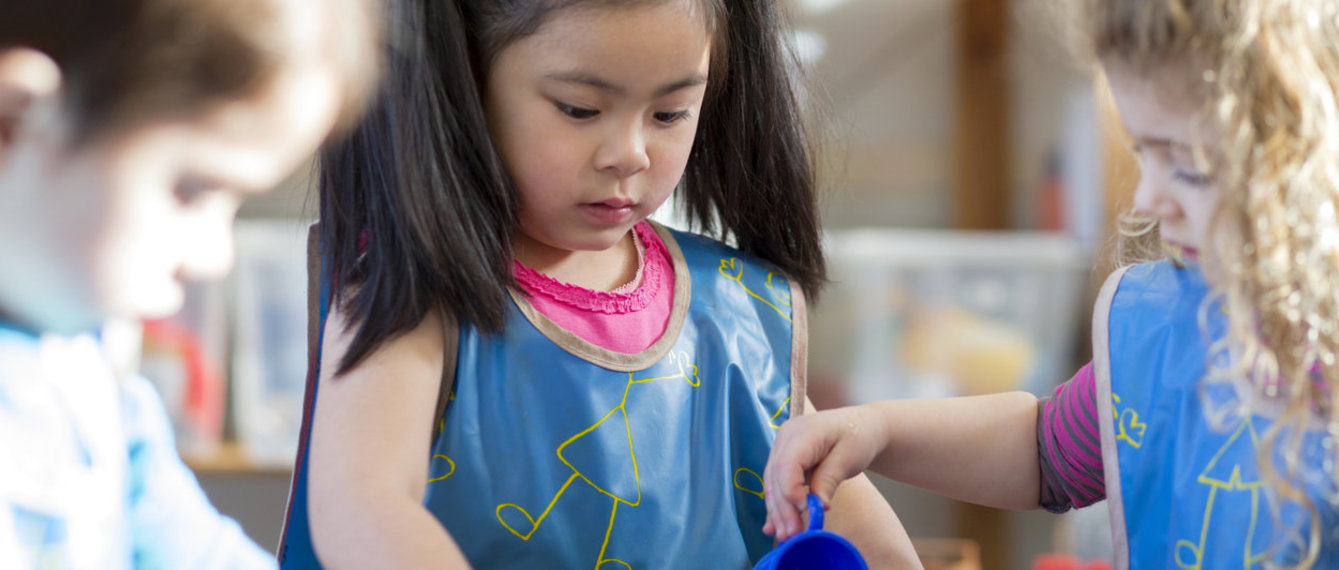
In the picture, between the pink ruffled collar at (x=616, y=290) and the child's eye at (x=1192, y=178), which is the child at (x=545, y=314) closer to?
the pink ruffled collar at (x=616, y=290)

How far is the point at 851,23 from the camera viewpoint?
1.91m

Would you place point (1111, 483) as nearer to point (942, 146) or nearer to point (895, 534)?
point (895, 534)

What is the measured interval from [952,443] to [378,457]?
1.16 feet

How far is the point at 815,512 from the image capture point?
25.5 inches

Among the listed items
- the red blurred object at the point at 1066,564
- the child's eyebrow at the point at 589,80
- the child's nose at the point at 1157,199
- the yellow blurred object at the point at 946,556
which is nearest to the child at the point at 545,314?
the child's eyebrow at the point at 589,80

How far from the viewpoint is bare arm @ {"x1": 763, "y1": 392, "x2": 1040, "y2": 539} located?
72 cm

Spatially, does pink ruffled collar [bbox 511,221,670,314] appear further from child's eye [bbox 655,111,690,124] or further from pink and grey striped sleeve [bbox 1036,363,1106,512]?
pink and grey striped sleeve [bbox 1036,363,1106,512]

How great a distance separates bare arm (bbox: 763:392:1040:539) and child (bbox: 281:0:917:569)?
0.05m

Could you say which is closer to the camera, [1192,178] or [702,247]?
[1192,178]

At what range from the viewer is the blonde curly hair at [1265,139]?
20.8 inches

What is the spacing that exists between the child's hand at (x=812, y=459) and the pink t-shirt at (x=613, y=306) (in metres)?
0.11

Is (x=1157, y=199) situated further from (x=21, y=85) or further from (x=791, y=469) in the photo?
(x=21, y=85)

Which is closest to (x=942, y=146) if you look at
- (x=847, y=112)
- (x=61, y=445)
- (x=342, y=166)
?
(x=847, y=112)

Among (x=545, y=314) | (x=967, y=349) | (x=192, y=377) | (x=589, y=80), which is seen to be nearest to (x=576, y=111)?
(x=589, y=80)
